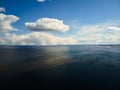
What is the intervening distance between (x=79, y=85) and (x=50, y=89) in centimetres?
427

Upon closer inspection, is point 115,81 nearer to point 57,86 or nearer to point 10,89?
point 57,86

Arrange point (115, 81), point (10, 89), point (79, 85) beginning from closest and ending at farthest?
1. point (10, 89)
2. point (79, 85)
3. point (115, 81)

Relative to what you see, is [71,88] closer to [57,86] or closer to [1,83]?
[57,86]

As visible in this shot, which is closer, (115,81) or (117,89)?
(117,89)

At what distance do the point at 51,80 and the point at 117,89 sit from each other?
9651 mm

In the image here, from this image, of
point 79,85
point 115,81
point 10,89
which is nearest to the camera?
point 10,89

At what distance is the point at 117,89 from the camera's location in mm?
21688

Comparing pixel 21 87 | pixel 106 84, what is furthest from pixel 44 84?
pixel 106 84

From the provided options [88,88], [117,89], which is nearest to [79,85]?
[88,88]

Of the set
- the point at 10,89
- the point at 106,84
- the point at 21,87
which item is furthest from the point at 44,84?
the point at 106,84

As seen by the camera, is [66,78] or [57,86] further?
[66,78]

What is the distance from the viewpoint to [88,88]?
2181cm

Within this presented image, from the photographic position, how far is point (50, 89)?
21422mm

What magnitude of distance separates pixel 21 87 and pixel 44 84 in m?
3.51
